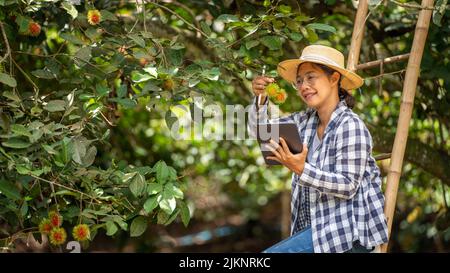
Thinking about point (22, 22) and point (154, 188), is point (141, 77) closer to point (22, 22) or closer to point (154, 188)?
point (154, 188)

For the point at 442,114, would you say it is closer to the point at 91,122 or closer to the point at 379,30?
the point at 379,30

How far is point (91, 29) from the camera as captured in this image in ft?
9.15

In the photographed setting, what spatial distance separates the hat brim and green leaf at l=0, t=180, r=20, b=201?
901 mm

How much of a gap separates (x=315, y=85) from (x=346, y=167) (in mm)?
309

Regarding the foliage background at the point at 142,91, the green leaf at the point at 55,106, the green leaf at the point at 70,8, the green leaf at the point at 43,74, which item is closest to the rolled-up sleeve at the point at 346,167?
the foliage background at the point at 142,91

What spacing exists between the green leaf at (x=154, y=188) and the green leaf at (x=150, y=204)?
22mm

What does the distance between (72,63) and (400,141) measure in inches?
46.2

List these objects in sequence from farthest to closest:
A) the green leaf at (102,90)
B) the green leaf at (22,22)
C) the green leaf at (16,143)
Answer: the green leaf at (22,22), the green leaf at (102,90), the green leaf at (16,143)

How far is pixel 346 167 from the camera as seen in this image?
2293 mm

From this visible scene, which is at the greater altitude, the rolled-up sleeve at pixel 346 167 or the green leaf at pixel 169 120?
the green leaf at pixel 169 120

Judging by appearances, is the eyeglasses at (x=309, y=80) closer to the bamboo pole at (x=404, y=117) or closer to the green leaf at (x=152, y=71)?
the bamboo pole at (x=404, y=117)

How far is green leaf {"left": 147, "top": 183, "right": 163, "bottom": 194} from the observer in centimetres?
234

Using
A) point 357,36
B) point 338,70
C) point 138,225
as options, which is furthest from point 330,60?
point 138,225

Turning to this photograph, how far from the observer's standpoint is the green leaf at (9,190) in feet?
7.52
